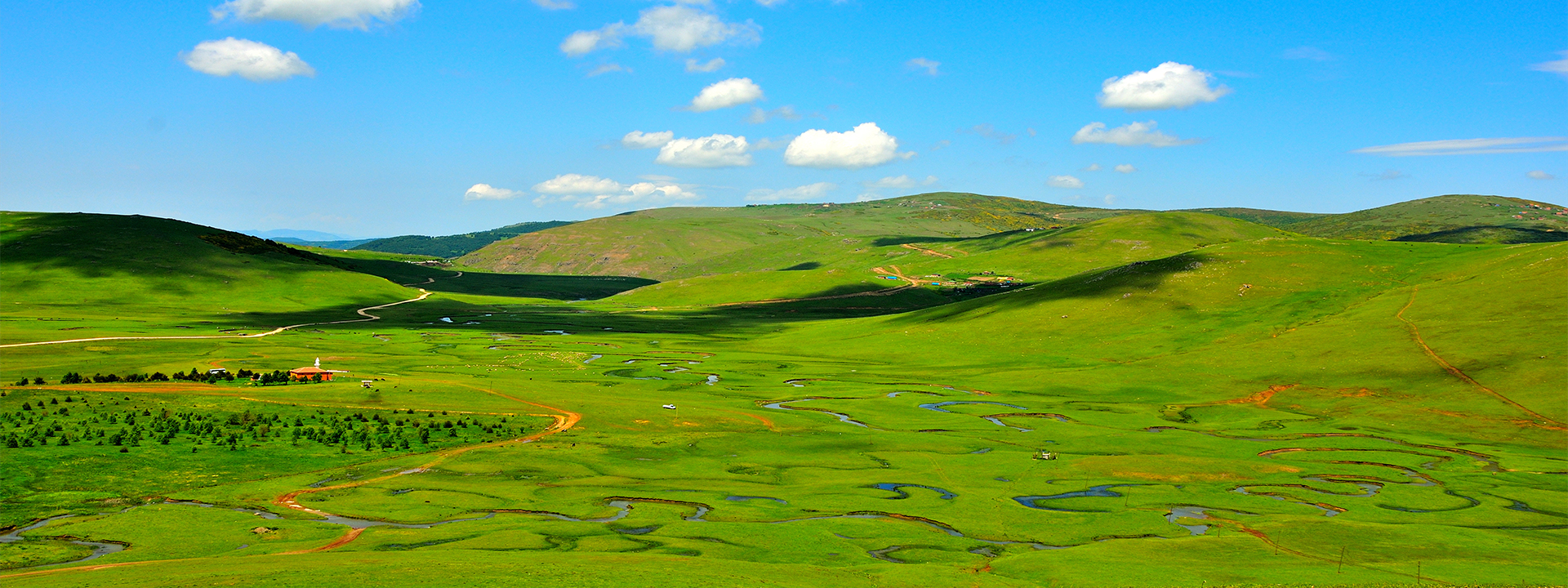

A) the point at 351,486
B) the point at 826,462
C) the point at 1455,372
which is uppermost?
the point at 1455,372

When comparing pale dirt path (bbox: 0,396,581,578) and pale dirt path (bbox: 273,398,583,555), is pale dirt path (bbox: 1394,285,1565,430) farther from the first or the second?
pale dirt path (bbox: 0,396,581,578)

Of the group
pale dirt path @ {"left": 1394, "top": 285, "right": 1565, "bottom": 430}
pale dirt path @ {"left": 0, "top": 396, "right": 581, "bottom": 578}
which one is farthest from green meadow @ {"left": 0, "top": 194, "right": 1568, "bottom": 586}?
pale dirt path @ {"left": 1394, "top": 285, "right": 1565, "bottom": 430}

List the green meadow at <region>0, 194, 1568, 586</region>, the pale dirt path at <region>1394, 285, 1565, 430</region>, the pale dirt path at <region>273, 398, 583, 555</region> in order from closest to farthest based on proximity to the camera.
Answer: the green meadow at <region>0, 194, 1568, 586</region>, the pale dirt path at <region>273, 398, 583, 555</region>, the pale dirt path at <region>1394, 285, 1565, 430</region>

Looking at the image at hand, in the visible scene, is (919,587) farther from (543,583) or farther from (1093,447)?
(1093,447)

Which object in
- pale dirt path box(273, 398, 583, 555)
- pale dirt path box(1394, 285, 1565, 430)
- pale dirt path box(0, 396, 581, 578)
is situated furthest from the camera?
pale dirt path box(1394, 285, 1565, 430)

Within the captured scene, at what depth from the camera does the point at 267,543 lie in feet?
157

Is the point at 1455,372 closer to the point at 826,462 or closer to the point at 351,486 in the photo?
the point at 826,462

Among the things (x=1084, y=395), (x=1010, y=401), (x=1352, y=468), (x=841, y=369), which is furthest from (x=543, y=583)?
(x=841, y=369)

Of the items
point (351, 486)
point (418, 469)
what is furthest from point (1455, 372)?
point (351, 486)

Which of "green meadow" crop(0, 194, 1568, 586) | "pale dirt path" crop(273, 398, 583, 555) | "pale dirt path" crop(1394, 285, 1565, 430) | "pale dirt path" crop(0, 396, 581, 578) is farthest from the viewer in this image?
"pale dirt path" crop(1394, 285, 1565, 430)

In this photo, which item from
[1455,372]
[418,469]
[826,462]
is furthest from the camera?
[1455,372]

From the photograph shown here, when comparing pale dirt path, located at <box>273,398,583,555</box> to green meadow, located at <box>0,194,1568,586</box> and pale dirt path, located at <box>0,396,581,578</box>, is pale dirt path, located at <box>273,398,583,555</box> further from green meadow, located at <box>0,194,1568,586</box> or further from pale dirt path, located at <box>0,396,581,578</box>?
green meadow, located at <box>0,194,1568,586</box>

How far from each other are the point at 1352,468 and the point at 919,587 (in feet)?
204

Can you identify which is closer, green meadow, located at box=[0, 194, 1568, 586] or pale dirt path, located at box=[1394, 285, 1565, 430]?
green meadow, located at box=[0, 194, 1568, 586]
